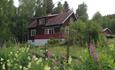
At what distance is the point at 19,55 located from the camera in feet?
27.2

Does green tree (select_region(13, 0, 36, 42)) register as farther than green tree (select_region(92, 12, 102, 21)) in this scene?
No

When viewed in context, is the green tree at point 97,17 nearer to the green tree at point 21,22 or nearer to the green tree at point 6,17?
the green tree at point 21,22

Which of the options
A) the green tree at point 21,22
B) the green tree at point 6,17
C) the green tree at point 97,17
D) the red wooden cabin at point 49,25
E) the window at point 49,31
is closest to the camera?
the green tree at point 6,17

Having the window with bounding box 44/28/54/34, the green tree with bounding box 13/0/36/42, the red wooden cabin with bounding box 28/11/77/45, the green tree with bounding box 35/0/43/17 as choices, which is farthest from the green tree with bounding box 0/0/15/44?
the green tree with bounding box 35/0/43/17

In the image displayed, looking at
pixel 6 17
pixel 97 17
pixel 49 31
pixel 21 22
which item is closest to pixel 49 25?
pixel 49 31

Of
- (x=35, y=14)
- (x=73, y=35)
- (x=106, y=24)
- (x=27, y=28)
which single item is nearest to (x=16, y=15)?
(x=27, y=28)

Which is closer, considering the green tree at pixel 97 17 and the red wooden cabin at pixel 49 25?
the red wooden cabin at pixel 49 25

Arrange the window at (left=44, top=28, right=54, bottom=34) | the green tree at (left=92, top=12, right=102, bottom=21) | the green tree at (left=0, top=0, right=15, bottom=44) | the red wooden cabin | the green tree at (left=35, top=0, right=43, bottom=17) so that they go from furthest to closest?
the green tree at (left=92, top=12, right=102, bottom=21)
the green tree at (left=35, top=0, right=43, bottom=17)
the window at (left=44, top=28, right=54, bottom=34)
the red wooden cabin
the green tree at (left=0, top=0, right=15, bottom=44)

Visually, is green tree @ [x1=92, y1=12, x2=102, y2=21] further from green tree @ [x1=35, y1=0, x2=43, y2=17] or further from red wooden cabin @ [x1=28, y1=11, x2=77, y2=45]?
red wooden cabin @ [x1=28, y1=11, x2=77, y2=45]

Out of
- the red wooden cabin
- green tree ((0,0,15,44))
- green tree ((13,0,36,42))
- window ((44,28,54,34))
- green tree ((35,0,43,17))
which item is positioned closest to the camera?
green tree ((0,0,15,44))

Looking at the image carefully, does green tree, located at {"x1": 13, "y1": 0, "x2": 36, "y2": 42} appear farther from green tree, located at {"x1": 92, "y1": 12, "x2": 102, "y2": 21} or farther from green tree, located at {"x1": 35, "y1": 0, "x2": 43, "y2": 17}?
green tree, located at {"x1": 92, "y1": 12, "x2": 102, "y2": 21}

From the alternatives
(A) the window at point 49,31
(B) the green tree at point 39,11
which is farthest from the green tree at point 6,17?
(B) the green tree at point 39,11

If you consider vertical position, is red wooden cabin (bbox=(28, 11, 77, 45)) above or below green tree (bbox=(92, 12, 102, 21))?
below

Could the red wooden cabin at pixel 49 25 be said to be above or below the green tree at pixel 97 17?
below
